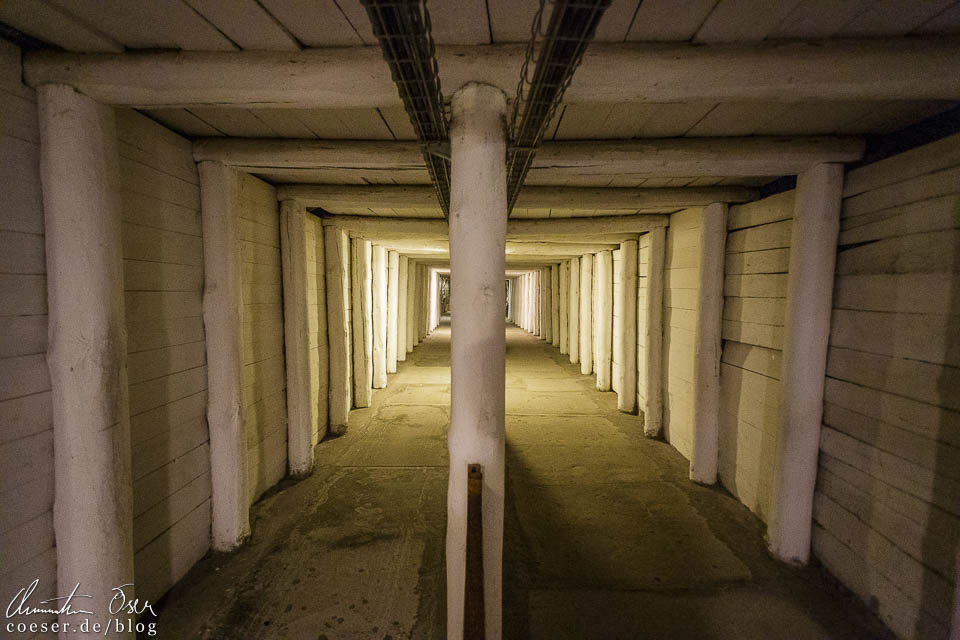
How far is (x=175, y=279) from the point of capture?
9.53ft

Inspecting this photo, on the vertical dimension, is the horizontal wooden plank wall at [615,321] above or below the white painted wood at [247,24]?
below

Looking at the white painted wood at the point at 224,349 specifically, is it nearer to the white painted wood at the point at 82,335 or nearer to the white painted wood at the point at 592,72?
the white painted wood at the point at 82,335

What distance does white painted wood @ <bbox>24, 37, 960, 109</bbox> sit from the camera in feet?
6.09

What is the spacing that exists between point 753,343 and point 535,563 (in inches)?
112

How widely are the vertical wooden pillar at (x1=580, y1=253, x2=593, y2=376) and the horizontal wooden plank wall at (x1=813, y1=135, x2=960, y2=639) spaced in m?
6.71

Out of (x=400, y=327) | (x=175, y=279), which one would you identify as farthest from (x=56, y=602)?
(x=400, y=327)

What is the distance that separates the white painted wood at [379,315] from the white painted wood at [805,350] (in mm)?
6563

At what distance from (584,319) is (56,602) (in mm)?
9411

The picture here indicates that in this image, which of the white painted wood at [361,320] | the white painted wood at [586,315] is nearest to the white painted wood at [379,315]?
the white painted wood at [361,320]

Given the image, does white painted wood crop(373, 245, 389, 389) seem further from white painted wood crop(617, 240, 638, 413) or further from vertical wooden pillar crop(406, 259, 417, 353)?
white painted wood crop(617, 240, 638, 413)

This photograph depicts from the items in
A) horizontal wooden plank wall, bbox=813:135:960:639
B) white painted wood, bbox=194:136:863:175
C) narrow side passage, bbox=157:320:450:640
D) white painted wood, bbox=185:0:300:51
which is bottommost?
narrow side passage, bbox=157:320:450:640

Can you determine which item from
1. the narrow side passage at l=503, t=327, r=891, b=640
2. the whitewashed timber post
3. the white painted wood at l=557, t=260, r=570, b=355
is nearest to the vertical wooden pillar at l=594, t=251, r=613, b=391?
the narrow side passage at l=503, t=327, r=891, b=640

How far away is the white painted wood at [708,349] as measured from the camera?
425 cm

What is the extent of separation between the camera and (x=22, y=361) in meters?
1.93
